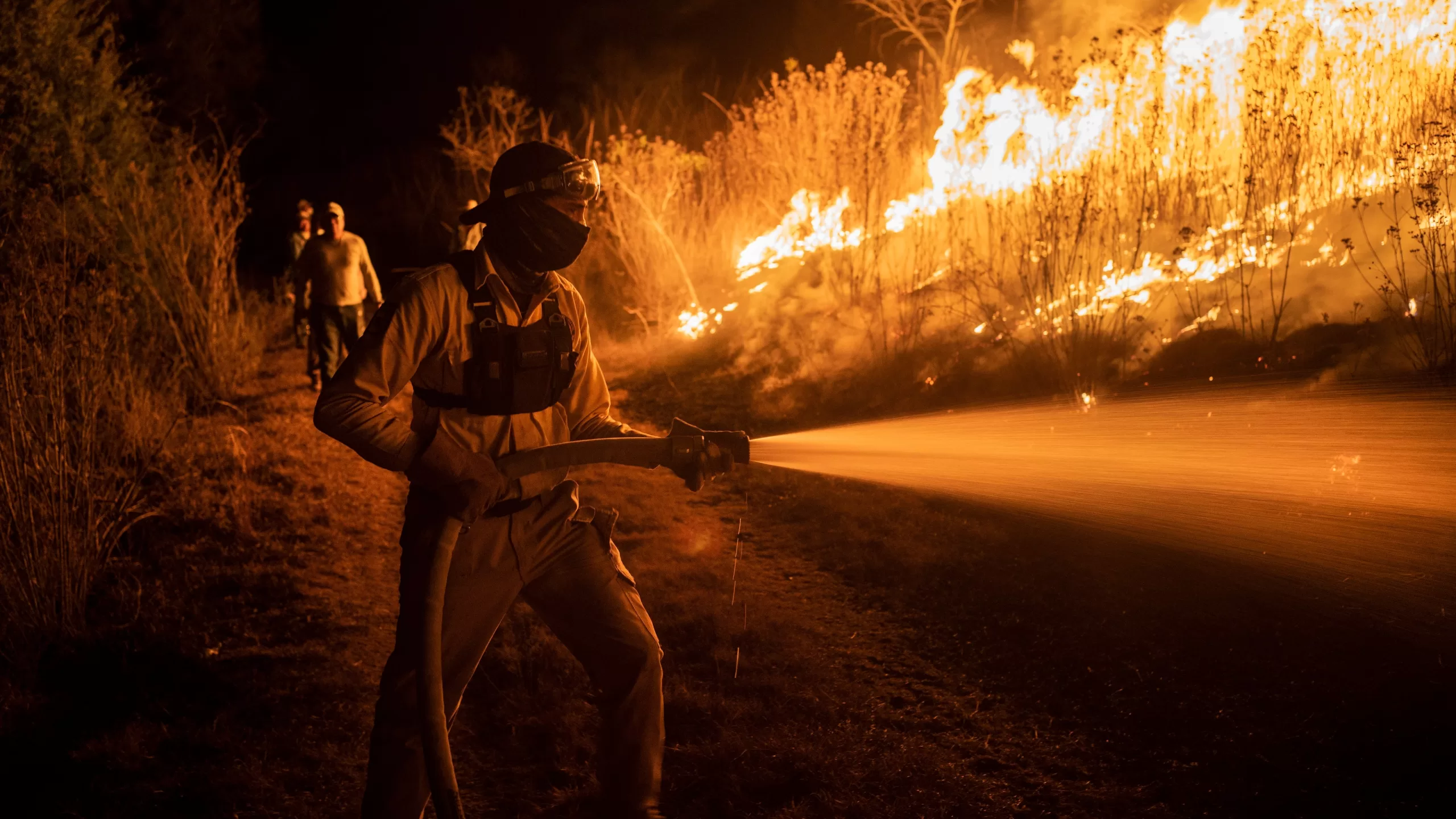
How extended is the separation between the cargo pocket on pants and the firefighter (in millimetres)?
13

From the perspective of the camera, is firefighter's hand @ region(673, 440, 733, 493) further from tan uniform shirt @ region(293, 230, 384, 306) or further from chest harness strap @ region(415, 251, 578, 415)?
tan uniform shirt @ region(293, 230, 384, 306)

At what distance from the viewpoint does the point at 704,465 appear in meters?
3.32

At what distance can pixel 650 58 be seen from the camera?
113ft

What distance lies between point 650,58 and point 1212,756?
110 feet

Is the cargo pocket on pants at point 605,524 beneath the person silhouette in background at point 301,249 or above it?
beneath

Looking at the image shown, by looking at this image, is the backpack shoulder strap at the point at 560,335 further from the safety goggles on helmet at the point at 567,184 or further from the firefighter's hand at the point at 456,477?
the firefighter's hand at the point at 456,477

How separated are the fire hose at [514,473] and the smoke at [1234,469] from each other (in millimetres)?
1260

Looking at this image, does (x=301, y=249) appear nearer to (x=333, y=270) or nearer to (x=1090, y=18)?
(x=333, y=270)

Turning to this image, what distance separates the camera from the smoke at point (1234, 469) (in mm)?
5500

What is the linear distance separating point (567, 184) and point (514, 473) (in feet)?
3.22

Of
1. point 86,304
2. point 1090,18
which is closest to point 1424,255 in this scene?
point 1090,18

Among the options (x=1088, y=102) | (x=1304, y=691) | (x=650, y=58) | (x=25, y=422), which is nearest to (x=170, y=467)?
(x=25, y=422)

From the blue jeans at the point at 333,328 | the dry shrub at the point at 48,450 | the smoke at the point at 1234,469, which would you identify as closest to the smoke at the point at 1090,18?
the smoke at the point at 1234,469

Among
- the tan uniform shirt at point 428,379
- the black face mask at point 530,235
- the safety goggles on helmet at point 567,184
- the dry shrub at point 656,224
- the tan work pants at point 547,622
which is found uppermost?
the dry shrub at point 656,224
